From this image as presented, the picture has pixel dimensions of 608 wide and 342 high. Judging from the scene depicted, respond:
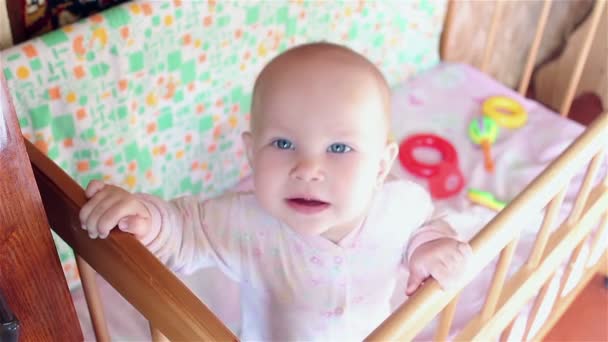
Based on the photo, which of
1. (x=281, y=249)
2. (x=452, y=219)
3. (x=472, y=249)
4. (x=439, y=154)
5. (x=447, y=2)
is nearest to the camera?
(x=472, y=249)

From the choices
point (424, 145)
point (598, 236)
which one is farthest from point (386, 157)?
point (424, 145)

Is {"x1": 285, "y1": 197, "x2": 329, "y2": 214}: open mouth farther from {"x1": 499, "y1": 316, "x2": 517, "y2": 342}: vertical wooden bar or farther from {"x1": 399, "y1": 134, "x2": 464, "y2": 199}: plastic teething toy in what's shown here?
{"x1": 399, "y1": 134, "x2": 464, "y2": 199}: plastic teething toy

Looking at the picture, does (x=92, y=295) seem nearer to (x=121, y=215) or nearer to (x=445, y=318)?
(x=121, y=215)

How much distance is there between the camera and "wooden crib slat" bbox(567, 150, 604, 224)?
918 millimetres

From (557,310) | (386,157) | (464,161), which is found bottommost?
(557,310)

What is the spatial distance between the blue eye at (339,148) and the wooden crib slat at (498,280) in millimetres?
192

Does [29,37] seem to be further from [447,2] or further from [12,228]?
[447,2]

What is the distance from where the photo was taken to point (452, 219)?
4.20 ft

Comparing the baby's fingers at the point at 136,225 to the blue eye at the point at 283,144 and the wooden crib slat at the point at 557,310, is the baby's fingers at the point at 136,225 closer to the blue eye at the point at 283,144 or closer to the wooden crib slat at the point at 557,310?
the blue eye at the point at 283,144

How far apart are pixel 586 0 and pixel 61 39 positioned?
1506 millimetres

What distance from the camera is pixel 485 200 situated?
1.30 meters

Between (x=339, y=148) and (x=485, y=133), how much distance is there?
0.75 metres

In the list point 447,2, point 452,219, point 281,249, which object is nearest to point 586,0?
point 447,2

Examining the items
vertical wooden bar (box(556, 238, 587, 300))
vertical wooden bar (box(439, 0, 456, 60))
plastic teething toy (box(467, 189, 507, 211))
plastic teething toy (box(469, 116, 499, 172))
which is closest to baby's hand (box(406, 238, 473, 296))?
vertical wooden bar (box(556, 238, 587, 300))
